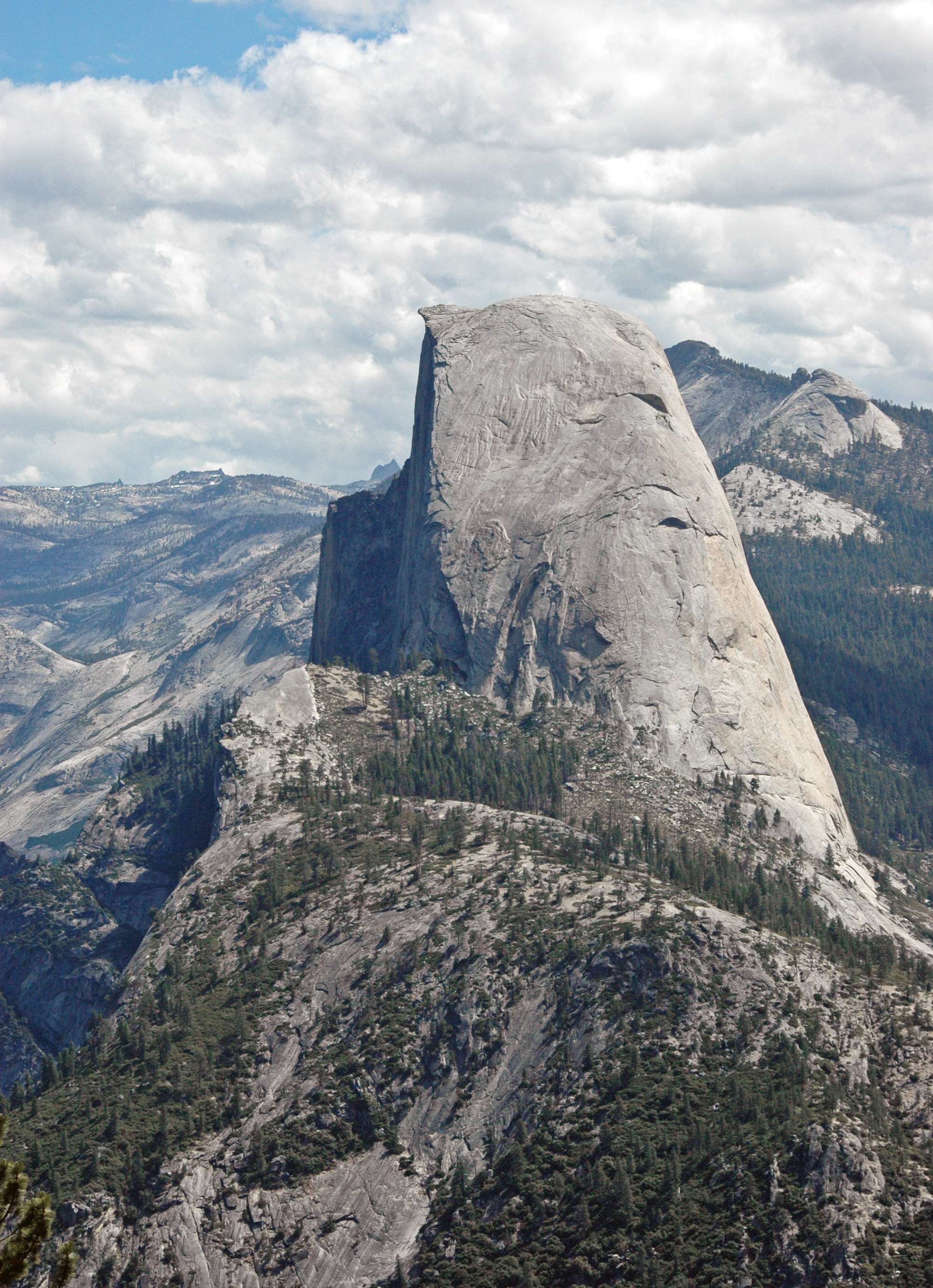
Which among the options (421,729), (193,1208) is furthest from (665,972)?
(421,729)

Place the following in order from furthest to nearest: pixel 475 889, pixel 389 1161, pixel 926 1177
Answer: pixel 475 889 → pixel 389 1161 → pixel 926 1177

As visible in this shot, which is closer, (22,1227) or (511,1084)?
(22,1227)

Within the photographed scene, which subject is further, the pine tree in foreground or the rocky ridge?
the rocky ridge

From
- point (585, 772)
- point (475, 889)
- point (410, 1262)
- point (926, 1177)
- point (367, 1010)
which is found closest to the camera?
point (926, 1177)

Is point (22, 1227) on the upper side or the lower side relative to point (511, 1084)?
upper

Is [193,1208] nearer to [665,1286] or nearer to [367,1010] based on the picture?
[367,1010]

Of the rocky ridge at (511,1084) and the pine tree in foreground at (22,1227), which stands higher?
the pine tree in foreground at (22,1227)

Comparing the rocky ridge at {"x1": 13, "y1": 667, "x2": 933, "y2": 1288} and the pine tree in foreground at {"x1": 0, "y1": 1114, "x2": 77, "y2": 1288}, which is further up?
the pine tree in foreground at {"x1": 0, "y1": 1114, "x2": 77, "y2": 1288}

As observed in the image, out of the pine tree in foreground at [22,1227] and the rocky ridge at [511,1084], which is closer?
the pine tree in foreground at [22,1227]
